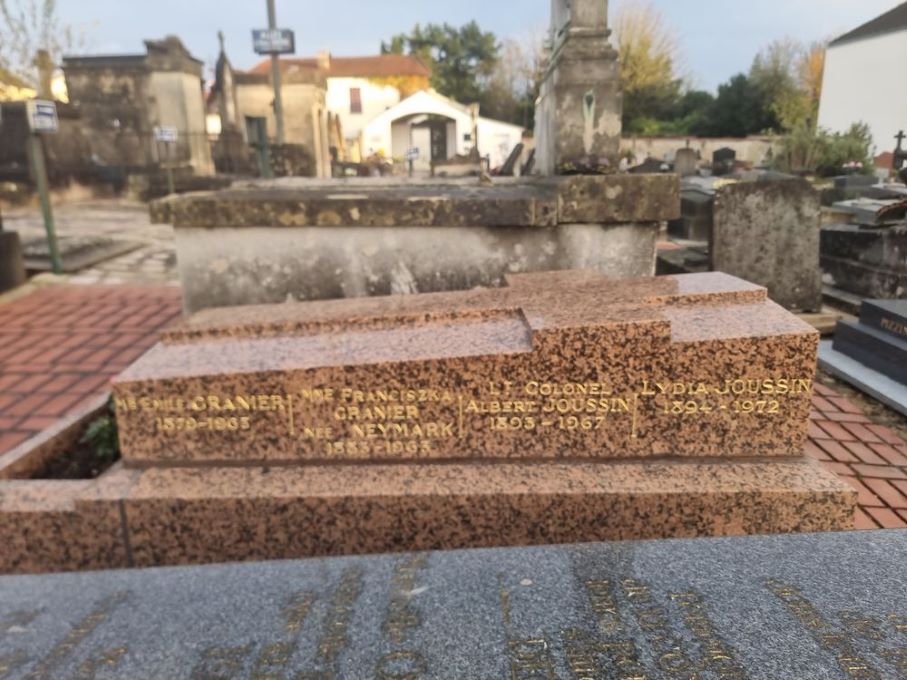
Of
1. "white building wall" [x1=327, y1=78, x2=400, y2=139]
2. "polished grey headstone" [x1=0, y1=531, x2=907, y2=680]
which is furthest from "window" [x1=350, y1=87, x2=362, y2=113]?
"polished grey headstone" [x1=0, y1=531, x2=907, y2=680]

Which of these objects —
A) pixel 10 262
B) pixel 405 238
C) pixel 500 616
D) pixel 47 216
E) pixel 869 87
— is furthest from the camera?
pixel 869 87

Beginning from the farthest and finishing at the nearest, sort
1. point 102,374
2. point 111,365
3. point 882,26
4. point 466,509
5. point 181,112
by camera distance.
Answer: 1. point 882,26
2. point 181,112
3. point 111,365
4. point 102,374
5. point 466,509

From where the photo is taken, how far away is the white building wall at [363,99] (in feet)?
147

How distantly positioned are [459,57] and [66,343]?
50256mm

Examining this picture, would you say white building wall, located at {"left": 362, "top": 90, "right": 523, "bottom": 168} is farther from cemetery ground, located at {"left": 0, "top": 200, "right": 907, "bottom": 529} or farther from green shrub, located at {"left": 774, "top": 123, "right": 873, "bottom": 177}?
cemetery ground, located at {"left": 0, "top": 200, "right": 907, "bottom": 529}

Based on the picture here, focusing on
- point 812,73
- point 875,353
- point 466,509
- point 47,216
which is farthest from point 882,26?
point 466,509

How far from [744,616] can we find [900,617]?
370 mm

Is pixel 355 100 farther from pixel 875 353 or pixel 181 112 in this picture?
pixel 875 353

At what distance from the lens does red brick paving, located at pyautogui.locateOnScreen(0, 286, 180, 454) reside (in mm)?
3809

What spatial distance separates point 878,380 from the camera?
12.9ft

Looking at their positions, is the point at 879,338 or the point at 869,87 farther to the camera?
the point at 869,87

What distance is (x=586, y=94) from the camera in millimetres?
4086

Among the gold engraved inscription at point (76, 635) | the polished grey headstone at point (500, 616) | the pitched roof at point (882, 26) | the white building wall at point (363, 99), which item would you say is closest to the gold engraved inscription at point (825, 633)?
the polished grey headstone at point (500, 616)

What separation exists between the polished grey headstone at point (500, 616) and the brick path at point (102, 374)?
104 cm
